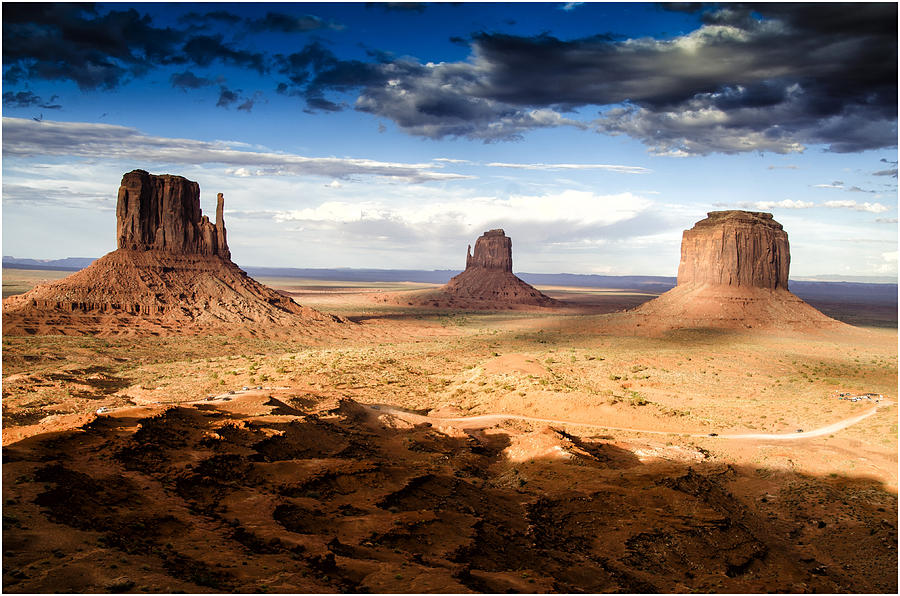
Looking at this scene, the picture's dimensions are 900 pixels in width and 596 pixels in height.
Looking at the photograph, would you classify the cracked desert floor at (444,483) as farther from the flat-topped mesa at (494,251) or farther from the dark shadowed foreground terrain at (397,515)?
the flat-topped mesa at (494,251)

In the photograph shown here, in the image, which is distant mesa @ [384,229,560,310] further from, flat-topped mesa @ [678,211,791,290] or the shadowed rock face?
flat-topped mesa @ [678,211,791,290]

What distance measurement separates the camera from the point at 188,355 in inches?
2224

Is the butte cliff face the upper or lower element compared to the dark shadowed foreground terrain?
upper

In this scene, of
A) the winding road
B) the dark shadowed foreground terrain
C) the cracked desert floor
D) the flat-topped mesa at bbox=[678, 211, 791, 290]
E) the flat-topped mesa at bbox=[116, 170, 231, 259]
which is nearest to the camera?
the dark shadowed foreground terrain

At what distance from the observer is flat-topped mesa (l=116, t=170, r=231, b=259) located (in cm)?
8144

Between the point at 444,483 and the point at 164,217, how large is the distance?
77.5 meters

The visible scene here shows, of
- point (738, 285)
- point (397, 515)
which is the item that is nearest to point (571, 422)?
point (397, 515)

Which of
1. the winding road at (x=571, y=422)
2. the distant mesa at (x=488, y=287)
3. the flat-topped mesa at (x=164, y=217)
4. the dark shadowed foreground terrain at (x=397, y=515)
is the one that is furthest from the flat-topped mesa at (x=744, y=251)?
the flat-topped mesa at (x=164, y=217)

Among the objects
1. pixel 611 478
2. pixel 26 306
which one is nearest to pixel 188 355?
pixel 26 306

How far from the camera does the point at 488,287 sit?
157 metres

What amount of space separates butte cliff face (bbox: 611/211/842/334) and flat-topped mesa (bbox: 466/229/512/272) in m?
72.7

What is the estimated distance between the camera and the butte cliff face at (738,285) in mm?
81688

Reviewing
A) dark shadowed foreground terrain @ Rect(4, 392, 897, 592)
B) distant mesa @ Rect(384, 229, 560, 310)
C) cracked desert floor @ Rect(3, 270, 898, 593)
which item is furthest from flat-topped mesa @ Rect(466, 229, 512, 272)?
dark shadowed foreground terrain @ Rect(4, 392, 897, 592)

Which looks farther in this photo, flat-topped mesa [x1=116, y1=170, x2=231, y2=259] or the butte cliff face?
the butte cliff face
